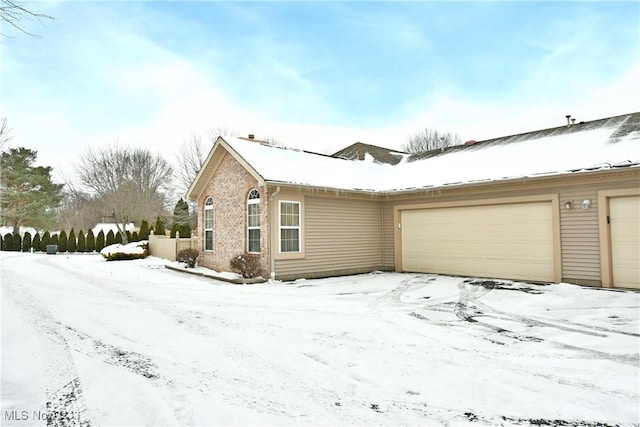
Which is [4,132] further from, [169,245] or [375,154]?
[375,154]

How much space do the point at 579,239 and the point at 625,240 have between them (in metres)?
0.90

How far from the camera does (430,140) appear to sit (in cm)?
3484

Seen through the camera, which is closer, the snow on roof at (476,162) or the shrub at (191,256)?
the snow on roof at (476,162)

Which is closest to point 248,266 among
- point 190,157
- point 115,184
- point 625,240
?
point 625,240

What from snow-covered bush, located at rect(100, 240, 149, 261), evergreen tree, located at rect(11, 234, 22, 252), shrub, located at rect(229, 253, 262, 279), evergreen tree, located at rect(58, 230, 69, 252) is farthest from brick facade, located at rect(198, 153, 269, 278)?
evergreen tree, located at rect(11, 234, 22, 252)

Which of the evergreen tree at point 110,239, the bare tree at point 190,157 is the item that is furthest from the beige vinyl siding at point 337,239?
the evergreen tree at point 110,239

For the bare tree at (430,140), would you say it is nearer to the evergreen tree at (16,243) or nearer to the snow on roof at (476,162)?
the snow on roof at (476,162)

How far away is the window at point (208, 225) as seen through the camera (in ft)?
45.7

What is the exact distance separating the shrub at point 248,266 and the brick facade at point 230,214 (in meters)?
0.19

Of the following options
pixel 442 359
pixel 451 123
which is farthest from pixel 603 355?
pixel 451 123

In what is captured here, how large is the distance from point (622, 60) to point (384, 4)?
715cm

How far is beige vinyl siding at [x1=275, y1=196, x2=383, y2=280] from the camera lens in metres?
11.5

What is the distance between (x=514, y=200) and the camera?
10.7 metres

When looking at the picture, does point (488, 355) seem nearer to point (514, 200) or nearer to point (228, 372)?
point (228, 372)
